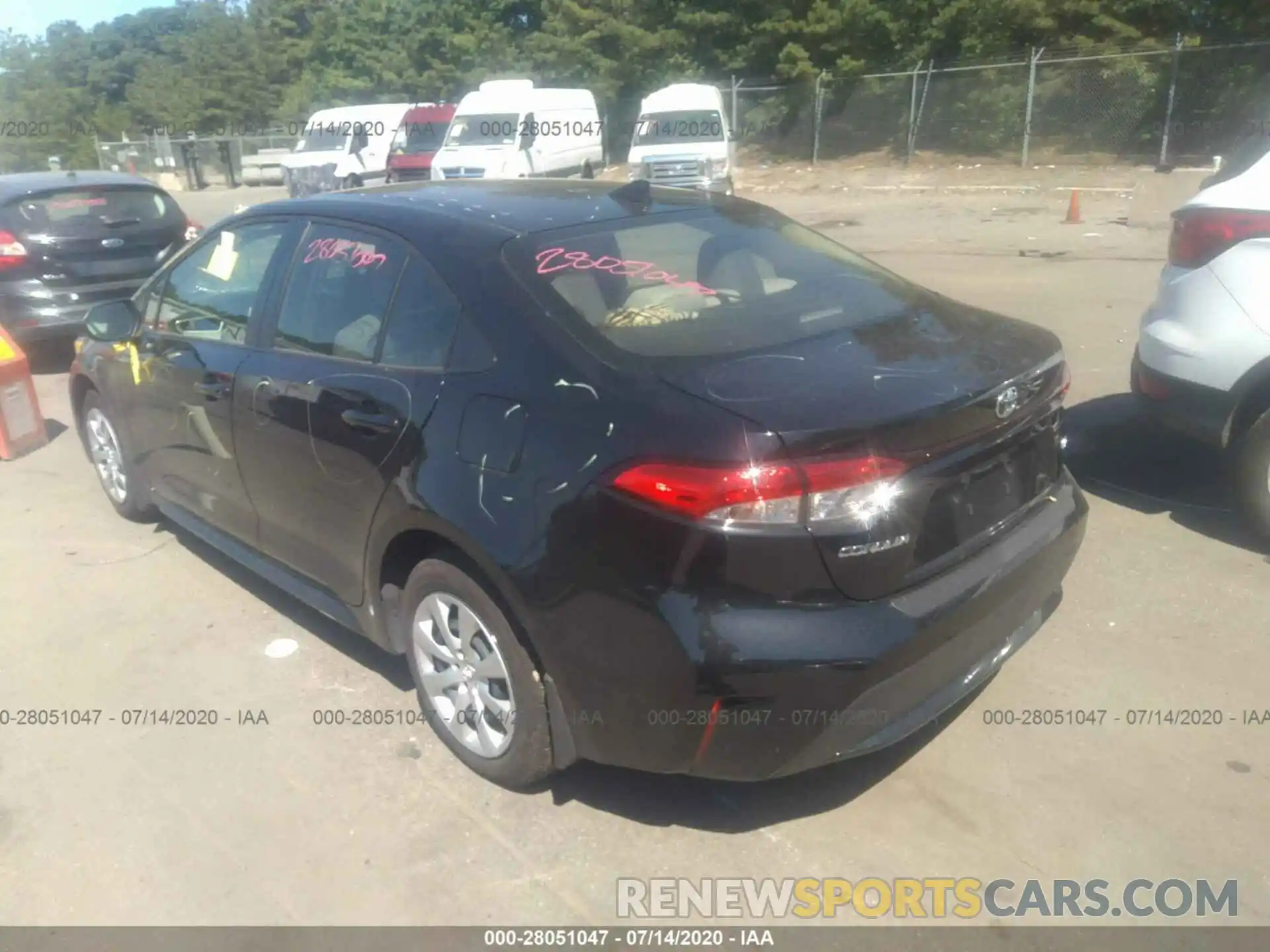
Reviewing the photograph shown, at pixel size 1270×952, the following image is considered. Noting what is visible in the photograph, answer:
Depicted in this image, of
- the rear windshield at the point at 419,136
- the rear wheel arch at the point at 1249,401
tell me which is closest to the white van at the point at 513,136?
the rear windshield at the point at 419,136

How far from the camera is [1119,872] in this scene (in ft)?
9.15

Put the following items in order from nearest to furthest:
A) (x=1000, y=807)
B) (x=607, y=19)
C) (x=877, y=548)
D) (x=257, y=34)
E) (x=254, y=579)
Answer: (x=877, y=548) < (x=1000, y=807) < (x=254, y=579) < (x=607, y=19) < (x=257, y=34)

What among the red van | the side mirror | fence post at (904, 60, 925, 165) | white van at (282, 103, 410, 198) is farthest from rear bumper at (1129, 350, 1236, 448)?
fence post at (904, 60, 925, 165)

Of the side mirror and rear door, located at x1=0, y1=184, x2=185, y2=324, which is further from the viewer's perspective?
rear door, located at x1=0, y1=184, x2=185, y2=324

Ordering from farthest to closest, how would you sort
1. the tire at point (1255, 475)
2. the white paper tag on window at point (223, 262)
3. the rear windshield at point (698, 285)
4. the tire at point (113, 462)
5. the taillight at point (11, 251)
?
the taillight at point (11, 251) < the tire at point (113, 462) < the tire at point (1255, 475) < the white paper tag on window at point (223, 262) < the rear windshield at point (698, 285)

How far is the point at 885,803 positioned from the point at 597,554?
1222 millimetres

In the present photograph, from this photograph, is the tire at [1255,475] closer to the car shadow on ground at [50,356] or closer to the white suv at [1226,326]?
the white suv at [1226,326]

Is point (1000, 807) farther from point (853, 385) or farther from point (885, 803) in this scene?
point (853, 385)

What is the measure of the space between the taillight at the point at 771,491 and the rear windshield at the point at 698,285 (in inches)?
17.8

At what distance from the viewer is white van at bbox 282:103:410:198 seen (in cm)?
2438

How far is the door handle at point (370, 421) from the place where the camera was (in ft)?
10.4

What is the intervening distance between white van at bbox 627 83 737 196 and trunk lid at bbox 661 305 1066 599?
17.4 m

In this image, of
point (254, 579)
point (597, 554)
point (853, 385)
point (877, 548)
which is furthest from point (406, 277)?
point (254, 579)

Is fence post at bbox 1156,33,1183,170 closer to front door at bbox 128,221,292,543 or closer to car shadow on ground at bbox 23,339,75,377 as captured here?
car shadow on ground at bbox 23,339,75,377
